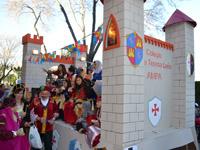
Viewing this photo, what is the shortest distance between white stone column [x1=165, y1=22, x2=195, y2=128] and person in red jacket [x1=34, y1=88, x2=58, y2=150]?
2822mm

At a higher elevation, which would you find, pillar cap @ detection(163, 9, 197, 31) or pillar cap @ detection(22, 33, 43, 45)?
pillar cap @ detection(22, 33, 43, 45)

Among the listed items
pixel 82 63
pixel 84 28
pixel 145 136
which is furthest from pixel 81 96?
pixel 84 28

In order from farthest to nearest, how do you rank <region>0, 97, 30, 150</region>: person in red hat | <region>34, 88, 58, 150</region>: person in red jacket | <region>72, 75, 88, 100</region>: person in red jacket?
1. <region>72, 75, 88, 100</region>: person in red jacket
2. <region>34, 88, 58, 150</region>: person in red jacket
3. <region>0, 97, 30, 150</region>: person in red hat

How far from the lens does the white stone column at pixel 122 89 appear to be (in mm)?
3795

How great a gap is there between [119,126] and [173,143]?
1.83m

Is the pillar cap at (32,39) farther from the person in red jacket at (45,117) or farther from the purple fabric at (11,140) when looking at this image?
the purple fabric at (11,140)

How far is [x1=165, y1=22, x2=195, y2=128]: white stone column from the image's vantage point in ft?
17.8

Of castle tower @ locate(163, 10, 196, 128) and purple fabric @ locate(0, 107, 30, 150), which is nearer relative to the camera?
purple fabric @ locate(0, 107, 30, 150)

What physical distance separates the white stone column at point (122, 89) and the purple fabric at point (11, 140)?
4.39 ft

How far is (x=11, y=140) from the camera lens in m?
3.79

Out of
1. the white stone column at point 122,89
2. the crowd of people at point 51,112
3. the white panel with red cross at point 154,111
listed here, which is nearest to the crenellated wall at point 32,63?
the crowd of people at point 51,112

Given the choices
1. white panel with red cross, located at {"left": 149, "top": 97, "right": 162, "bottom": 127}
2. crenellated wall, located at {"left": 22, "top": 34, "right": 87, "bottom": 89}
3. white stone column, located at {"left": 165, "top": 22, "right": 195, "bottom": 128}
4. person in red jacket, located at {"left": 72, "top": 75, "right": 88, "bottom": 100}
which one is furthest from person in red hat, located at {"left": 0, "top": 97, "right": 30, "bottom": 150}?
crenellated wall, located at {"left": 22, "top": 34, "right": 87, "bottom": 89}

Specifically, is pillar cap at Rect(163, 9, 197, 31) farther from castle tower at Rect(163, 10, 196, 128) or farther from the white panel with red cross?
the white panel with red cross

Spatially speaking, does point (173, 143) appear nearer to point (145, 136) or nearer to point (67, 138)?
point (145, 136)
